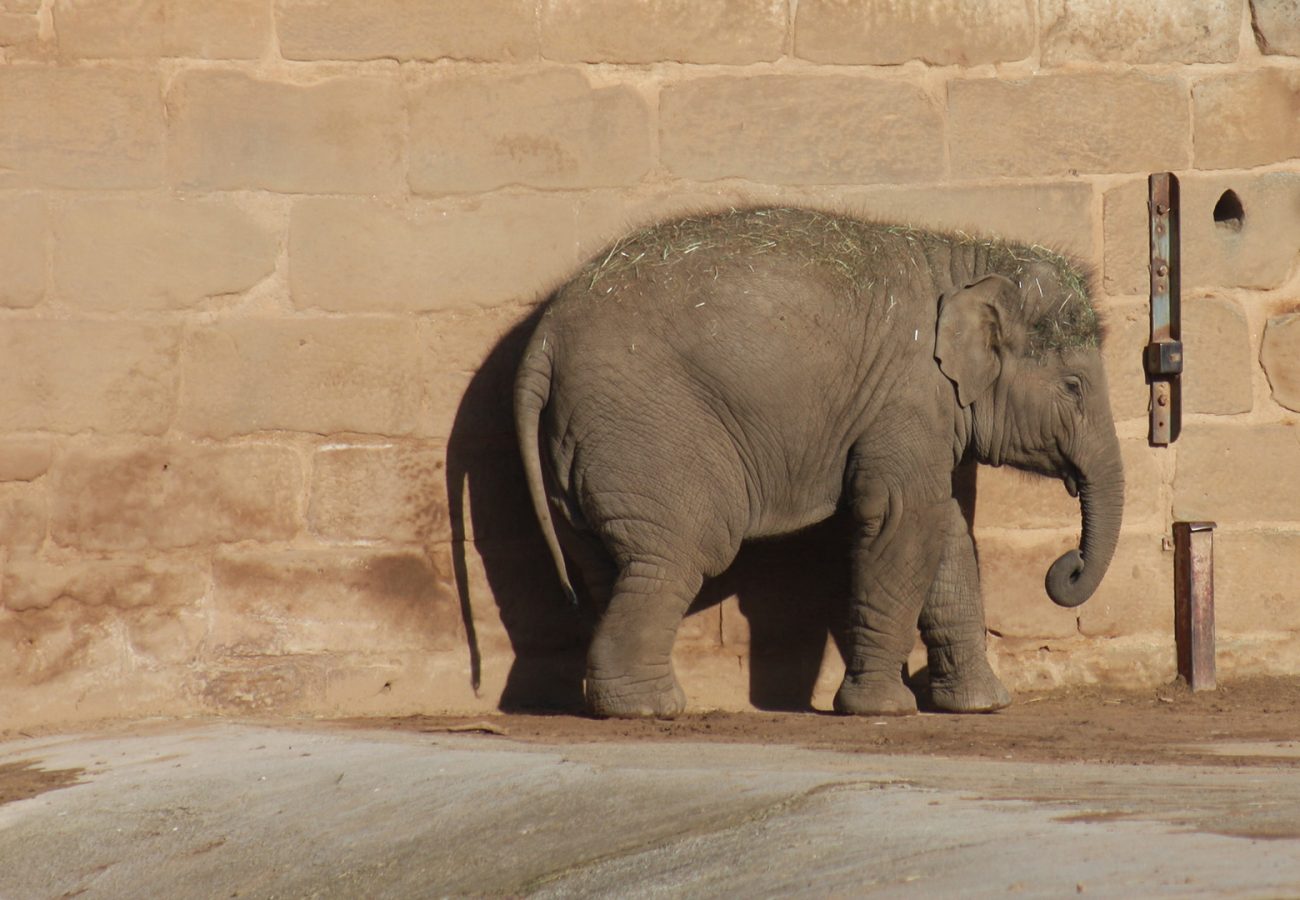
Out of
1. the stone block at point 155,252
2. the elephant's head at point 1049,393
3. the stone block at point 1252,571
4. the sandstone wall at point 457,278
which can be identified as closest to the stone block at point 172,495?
the sandstone wall at point 457,278

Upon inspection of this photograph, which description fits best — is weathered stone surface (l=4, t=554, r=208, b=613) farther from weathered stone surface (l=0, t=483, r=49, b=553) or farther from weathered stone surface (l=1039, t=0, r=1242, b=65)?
weathered stone surface (l=1039, t=0, r=1242, b=65)

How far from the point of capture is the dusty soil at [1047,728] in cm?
511

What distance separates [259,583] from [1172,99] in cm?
395

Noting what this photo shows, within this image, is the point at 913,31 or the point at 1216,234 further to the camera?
the point at 1216,234

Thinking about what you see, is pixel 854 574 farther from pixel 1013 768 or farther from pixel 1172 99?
pixel 1172 99

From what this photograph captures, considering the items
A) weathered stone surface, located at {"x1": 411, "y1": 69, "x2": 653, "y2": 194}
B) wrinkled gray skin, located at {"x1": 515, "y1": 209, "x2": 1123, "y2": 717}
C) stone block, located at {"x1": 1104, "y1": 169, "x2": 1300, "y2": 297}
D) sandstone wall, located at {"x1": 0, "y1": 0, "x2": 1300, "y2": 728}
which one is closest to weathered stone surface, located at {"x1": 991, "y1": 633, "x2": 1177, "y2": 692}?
sandstone wall, located at {"x1": 0, "y1": 0, "x2": 1300, "y2": 728}

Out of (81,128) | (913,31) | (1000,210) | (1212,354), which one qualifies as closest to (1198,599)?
(1212,354)

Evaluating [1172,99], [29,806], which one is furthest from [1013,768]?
[1172,99]

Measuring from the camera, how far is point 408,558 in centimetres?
632

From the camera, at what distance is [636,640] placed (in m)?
5.92

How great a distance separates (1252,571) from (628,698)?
2616 millimetres

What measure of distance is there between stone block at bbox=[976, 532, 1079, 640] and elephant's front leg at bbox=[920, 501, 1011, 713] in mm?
307

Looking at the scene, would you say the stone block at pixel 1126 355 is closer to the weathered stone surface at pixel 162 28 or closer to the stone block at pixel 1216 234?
the stone block at pixel 1216 234

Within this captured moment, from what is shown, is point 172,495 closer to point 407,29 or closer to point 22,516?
point 22,516
